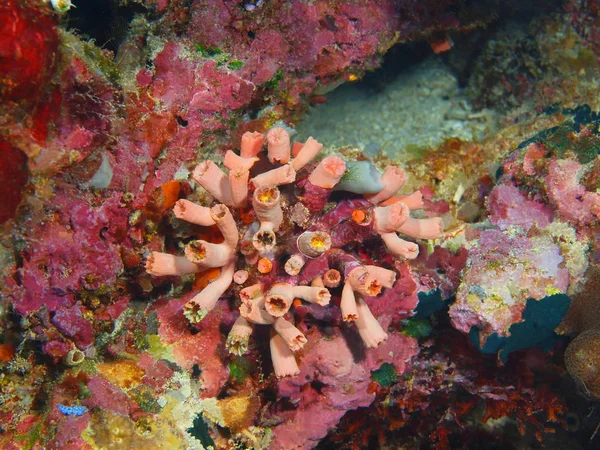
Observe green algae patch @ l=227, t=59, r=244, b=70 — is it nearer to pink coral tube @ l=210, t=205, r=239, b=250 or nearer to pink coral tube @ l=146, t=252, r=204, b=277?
pink coral tube @ l=210, t=205, r=239, b=250

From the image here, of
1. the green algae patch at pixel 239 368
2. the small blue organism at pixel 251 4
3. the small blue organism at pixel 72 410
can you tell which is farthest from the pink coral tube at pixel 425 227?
the small blue organism at pixel 72 410

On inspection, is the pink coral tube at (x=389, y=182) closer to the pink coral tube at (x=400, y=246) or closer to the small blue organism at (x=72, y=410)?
the pink coral tube at (x=400, y=246)

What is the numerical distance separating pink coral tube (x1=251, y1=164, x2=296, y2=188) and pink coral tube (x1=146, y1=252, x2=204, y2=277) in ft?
2.52

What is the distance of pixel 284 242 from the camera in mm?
3264

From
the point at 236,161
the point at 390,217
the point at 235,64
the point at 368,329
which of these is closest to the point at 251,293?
the point at 368,329

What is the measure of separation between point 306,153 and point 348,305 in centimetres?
122

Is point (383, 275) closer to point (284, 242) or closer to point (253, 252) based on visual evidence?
point (284, 242)

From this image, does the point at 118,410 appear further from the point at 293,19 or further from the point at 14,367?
the point at 293,19

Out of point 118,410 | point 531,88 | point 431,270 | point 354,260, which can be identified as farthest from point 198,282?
point 531,88

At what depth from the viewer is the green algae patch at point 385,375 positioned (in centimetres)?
370

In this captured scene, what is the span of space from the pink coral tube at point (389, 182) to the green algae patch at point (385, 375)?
1440 mm

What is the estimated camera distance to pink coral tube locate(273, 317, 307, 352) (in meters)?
2.89

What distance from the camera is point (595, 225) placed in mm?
3725

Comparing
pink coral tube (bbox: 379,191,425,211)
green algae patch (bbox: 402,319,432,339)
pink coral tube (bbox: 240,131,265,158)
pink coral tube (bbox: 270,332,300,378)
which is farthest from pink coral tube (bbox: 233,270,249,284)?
green algae patch (bbox: 402,319,432,339)
